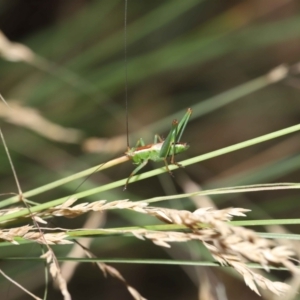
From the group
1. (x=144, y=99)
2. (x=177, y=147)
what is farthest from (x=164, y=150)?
(x=144, y=99)

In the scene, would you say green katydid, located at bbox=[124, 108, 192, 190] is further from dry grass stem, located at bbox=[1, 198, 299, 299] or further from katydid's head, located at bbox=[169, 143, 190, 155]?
dry grass stem, located at bbox=[1, 198, 299, 299]

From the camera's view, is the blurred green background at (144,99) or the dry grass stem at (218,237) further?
the blurred green background at (144,99)

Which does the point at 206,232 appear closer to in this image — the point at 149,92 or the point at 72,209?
the point at 72,209

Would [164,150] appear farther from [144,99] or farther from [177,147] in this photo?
[144,99]

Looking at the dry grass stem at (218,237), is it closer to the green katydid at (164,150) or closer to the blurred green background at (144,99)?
the green katydid at (164,150)

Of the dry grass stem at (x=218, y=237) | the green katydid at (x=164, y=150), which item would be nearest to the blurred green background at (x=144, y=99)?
the green katydid at (x=164, y=150)

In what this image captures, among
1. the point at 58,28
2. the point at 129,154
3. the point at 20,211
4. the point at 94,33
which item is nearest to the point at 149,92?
the point at 94,33

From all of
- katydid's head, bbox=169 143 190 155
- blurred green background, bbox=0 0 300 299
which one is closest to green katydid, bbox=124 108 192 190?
katydid's head, bbox=169 143 190 155

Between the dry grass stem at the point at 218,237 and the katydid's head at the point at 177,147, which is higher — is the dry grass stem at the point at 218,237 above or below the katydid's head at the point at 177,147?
below

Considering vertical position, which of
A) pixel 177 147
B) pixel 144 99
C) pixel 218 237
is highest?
pixel 144 99
